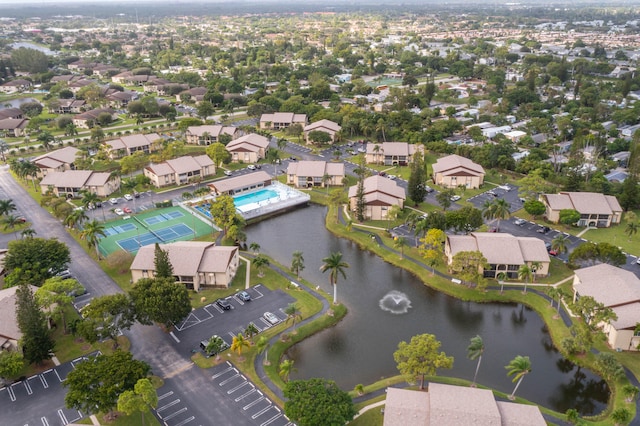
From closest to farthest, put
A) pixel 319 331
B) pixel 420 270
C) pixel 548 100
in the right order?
pixel 319 331 → pixel 420 270 → pixel 548 100

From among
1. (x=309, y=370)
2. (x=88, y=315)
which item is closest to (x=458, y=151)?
(x=309, y=370)

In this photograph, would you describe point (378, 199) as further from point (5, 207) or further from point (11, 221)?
point (5, 207)

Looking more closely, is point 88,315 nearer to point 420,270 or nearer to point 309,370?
point 309,370

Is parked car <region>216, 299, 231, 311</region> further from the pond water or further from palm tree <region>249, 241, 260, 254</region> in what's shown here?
palm tree <region>249, 241, 260, 254</region>

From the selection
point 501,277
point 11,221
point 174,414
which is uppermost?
point 11,221

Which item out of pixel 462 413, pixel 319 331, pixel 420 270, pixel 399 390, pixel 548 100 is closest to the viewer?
pixel 462 413

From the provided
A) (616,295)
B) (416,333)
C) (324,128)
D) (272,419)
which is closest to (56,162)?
(324,128)

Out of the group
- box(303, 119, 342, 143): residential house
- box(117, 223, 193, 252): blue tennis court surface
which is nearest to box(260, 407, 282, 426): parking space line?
box(117, 223, 193, 252): blue tennis court surface
